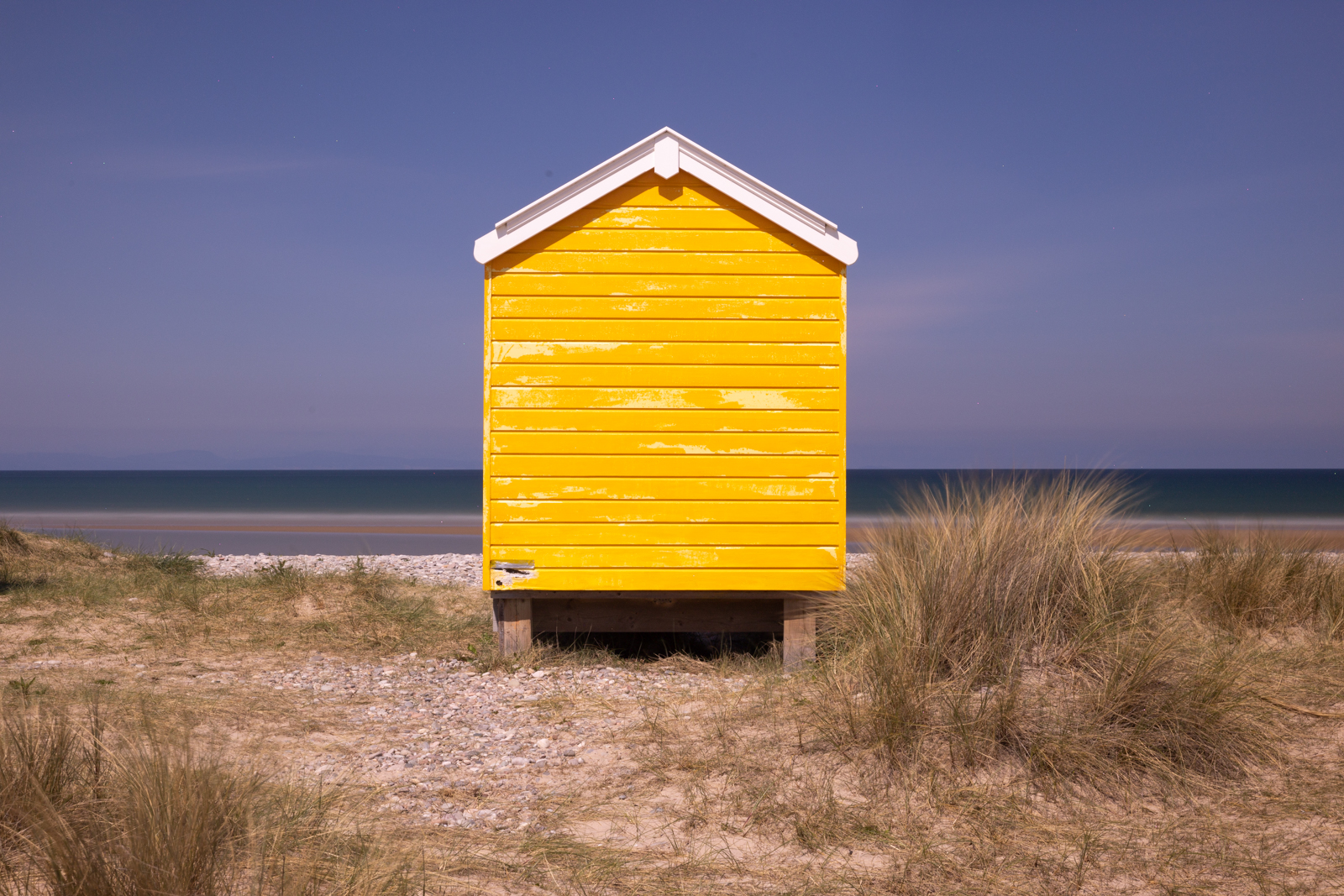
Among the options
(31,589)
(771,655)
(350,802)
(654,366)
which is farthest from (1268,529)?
(31,589)

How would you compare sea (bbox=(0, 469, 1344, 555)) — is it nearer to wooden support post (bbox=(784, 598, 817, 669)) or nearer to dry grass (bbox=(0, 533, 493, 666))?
wooden support post (bbox=(784, 598, 817, 669))

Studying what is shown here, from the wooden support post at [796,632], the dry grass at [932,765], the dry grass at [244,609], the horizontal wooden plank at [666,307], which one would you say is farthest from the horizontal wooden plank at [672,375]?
the dry grass at [244,609]

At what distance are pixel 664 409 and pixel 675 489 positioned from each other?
63 centimetres

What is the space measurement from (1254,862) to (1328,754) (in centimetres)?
159

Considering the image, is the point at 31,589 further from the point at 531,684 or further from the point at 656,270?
the point at 656,270

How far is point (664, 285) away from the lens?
668 cm

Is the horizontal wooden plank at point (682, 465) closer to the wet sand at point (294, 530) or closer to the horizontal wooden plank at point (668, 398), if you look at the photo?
the horizontal wooden plank at point (668, 398)

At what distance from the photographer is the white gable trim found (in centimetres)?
659

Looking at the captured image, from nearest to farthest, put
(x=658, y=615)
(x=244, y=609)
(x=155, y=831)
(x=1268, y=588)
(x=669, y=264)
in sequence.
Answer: (x=155, y=831) < (x=669, y=264) < (x=1268, y=588) < (x=658, y=615) < (x=244, y=609)

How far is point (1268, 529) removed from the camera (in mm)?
8062

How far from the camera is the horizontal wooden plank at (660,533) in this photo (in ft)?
21.6

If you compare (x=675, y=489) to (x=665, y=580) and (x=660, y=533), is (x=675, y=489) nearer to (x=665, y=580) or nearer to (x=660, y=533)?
(x=660, y=533)

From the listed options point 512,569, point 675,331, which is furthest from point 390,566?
point 675,331

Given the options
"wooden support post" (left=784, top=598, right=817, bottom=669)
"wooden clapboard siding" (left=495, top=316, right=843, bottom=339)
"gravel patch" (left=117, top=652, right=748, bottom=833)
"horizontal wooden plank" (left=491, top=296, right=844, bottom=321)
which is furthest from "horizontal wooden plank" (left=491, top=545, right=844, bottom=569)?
"horizontal wooden plank" (left=491, top=296, right=844, bottom=321)
